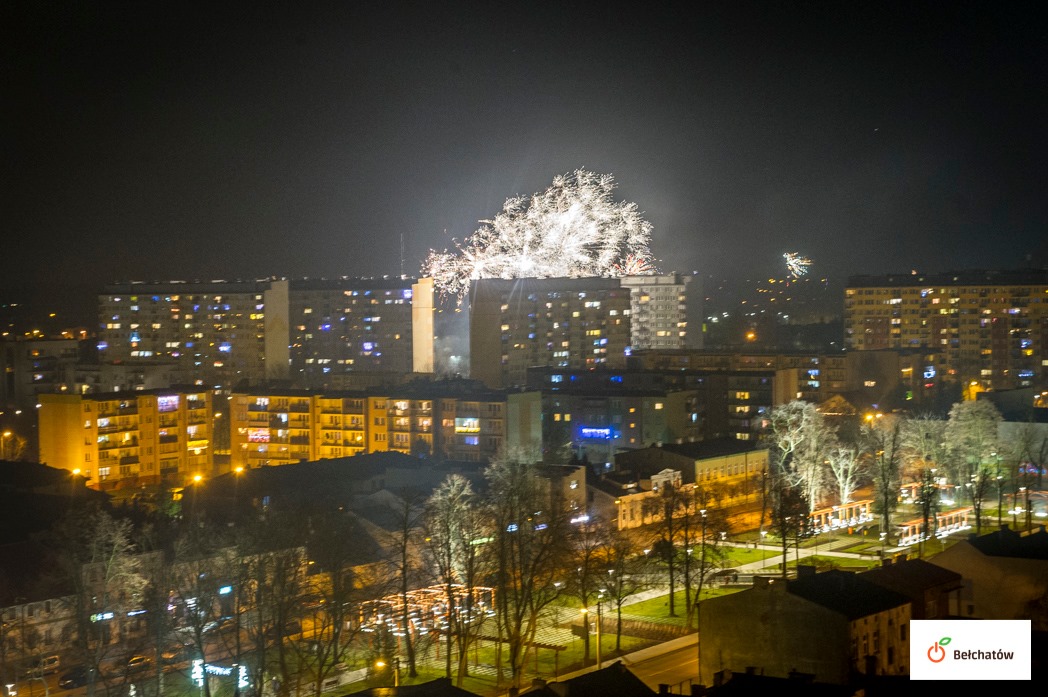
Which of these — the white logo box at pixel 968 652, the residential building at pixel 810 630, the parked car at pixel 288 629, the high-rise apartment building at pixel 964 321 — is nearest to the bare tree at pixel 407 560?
the parked car at pixel 288 629

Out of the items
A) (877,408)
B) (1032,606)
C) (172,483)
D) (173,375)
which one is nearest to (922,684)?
(1032,606)

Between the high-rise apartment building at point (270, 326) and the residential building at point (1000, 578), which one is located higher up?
the high-rise apartment building at point (270, 326)

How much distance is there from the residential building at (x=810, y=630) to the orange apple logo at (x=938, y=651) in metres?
1.25

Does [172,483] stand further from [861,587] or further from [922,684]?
[922,684]

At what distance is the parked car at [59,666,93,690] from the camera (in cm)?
1182

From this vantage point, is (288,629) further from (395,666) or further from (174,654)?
(395,666)

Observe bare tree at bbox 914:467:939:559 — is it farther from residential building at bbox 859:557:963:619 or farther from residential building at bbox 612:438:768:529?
residential building at bbox 859:557:963:619

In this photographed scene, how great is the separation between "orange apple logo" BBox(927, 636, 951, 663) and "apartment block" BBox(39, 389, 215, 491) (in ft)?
51.2

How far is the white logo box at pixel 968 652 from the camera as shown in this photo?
899 centimetres

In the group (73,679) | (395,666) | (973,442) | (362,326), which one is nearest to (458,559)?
(395,666)

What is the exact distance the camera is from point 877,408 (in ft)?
102

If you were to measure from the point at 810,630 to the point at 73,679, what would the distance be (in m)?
6.82

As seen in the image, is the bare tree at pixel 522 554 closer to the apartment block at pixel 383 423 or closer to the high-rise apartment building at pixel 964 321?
the apartment block at pixel 383 423

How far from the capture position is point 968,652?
906cm
